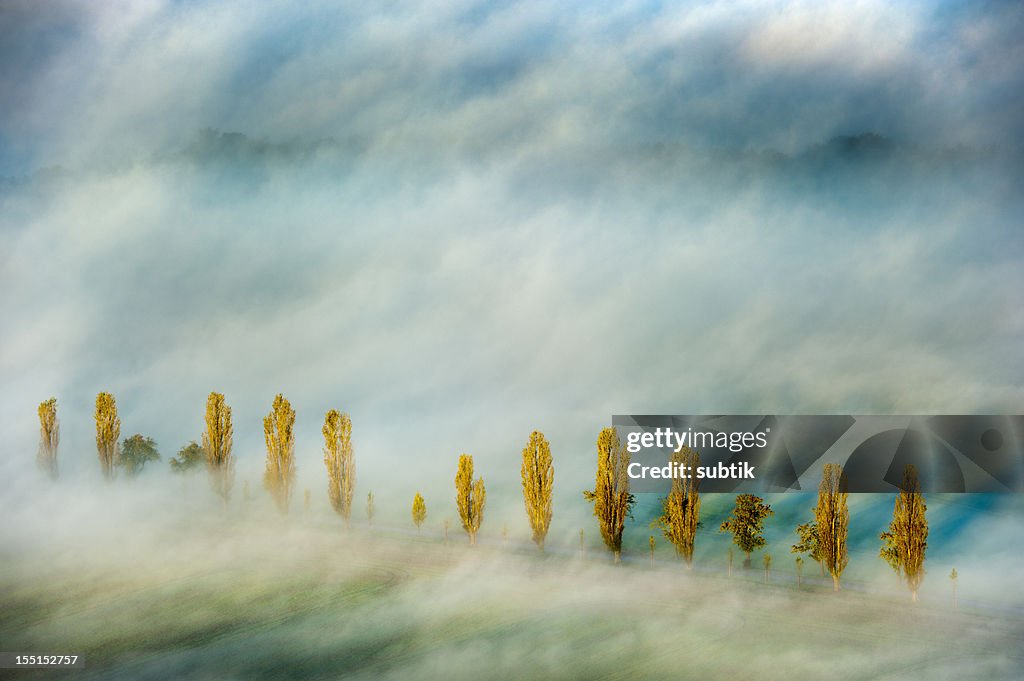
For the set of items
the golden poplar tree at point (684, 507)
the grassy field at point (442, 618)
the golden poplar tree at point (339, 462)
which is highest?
the golden poplar tree at point (339, 462)

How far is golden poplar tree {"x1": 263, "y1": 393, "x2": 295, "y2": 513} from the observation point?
56344mm

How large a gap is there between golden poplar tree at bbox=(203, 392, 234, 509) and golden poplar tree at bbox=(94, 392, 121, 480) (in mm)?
6270

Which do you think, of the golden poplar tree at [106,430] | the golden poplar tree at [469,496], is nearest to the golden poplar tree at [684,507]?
the golden poplar tree at [469,496]

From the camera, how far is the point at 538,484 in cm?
5200

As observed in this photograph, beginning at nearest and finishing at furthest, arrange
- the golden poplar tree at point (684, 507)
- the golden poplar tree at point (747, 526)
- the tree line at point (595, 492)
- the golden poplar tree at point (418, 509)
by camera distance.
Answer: the tree line at point (595, 492), the golden poplar tree at point (684, 507), the golden poplar tree at point (747, 526), the golden poplar tree at point (418, 509)

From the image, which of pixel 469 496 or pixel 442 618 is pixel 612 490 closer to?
pixel 469 496

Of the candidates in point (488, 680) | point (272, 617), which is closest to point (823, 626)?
point (488, 680)

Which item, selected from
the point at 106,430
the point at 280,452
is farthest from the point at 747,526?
the point at 106,430

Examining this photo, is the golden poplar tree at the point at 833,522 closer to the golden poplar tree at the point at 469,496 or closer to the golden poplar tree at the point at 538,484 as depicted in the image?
the golden poplar tree at the point at 538,484

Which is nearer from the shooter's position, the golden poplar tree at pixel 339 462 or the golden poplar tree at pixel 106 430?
the golden poplar tree at pixel 339 462

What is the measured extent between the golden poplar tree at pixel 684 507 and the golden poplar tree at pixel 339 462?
16.9 m

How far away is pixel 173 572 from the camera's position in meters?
50.9

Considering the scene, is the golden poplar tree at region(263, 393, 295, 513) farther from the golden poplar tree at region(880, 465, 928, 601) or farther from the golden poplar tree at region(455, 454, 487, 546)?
the golden poplar tree at region(880, 465, 928, 601)

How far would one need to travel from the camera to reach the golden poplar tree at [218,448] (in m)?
58.1
